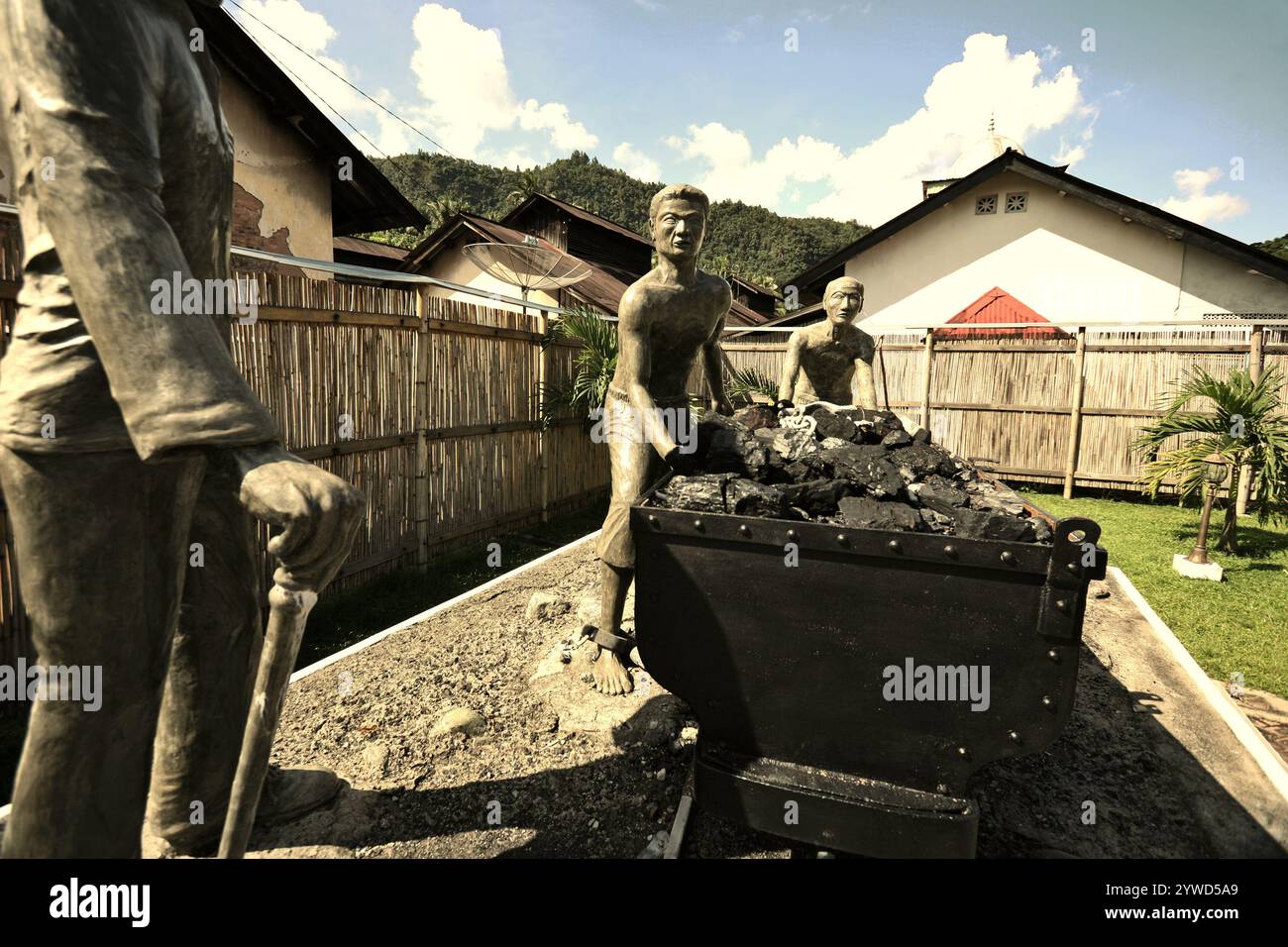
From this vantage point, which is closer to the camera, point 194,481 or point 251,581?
point 194,481

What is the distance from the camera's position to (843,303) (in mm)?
4289

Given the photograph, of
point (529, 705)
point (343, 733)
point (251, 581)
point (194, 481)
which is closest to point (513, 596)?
point (529, 705)

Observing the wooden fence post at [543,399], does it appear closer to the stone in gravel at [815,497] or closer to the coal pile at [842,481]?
the coal pile at [842,481]

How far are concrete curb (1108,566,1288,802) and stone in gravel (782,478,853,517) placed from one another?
6.87 feet

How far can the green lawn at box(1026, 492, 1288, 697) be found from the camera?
423cm

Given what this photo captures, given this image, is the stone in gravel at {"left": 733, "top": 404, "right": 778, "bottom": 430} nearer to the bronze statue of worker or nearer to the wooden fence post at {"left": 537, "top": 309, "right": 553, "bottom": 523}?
the bronze statue of worker

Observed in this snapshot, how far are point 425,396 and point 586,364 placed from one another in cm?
255

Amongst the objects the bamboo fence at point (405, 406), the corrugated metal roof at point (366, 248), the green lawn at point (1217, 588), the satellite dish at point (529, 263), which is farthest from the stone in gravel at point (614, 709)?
the corrugated metal roof at point (366, 248)

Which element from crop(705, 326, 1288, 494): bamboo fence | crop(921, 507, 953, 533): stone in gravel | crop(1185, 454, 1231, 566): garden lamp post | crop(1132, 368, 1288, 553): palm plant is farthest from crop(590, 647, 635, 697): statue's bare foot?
crop(705, 326, 1288, 494): bamboo fence

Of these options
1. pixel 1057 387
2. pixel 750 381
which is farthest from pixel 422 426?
pixel 1057 387

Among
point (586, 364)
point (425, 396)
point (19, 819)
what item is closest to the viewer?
point (19, 819)

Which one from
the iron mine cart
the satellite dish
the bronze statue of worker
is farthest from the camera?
the satellite dish

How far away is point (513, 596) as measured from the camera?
4.63 metres

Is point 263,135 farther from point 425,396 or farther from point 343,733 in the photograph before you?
point 343,733
